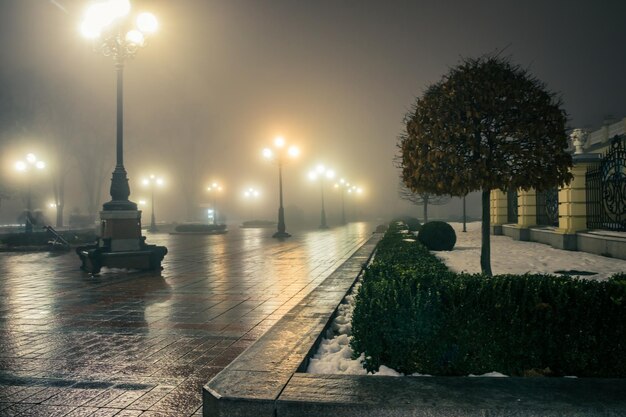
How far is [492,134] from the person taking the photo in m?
8.93

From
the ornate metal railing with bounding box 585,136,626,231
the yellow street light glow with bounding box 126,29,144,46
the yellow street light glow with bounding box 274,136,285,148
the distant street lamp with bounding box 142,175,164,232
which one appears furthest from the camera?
the distant street lamp with bounding box 142,175,164,232

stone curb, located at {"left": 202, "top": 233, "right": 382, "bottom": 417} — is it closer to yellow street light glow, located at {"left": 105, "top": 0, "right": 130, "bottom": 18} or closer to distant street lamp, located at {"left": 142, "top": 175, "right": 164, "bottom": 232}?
yellow street light glow, located at {"left": 105, "top": 0, "right": 130, "bottom": 18}

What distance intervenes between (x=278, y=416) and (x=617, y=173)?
52.3ft

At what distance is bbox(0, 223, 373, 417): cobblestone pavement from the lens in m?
4.31

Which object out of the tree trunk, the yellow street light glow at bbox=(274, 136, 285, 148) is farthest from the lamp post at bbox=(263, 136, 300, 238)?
the tree trunk

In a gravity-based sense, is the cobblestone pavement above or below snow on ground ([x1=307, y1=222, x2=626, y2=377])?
below

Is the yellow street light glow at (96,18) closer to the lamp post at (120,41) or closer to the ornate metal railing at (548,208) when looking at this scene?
the lamp post at (120,41)

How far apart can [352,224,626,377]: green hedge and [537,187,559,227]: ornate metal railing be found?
56.2 feet

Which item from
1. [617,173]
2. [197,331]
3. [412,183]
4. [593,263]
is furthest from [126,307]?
[617,173]

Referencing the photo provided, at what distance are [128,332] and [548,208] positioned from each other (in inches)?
785

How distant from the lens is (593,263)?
44.7ft

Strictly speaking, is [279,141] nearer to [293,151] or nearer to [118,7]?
[293,151]

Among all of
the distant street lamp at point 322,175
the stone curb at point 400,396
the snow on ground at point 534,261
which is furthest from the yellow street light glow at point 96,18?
the distant street lamp at point 322,175

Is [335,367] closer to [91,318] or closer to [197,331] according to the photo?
[197,331]
